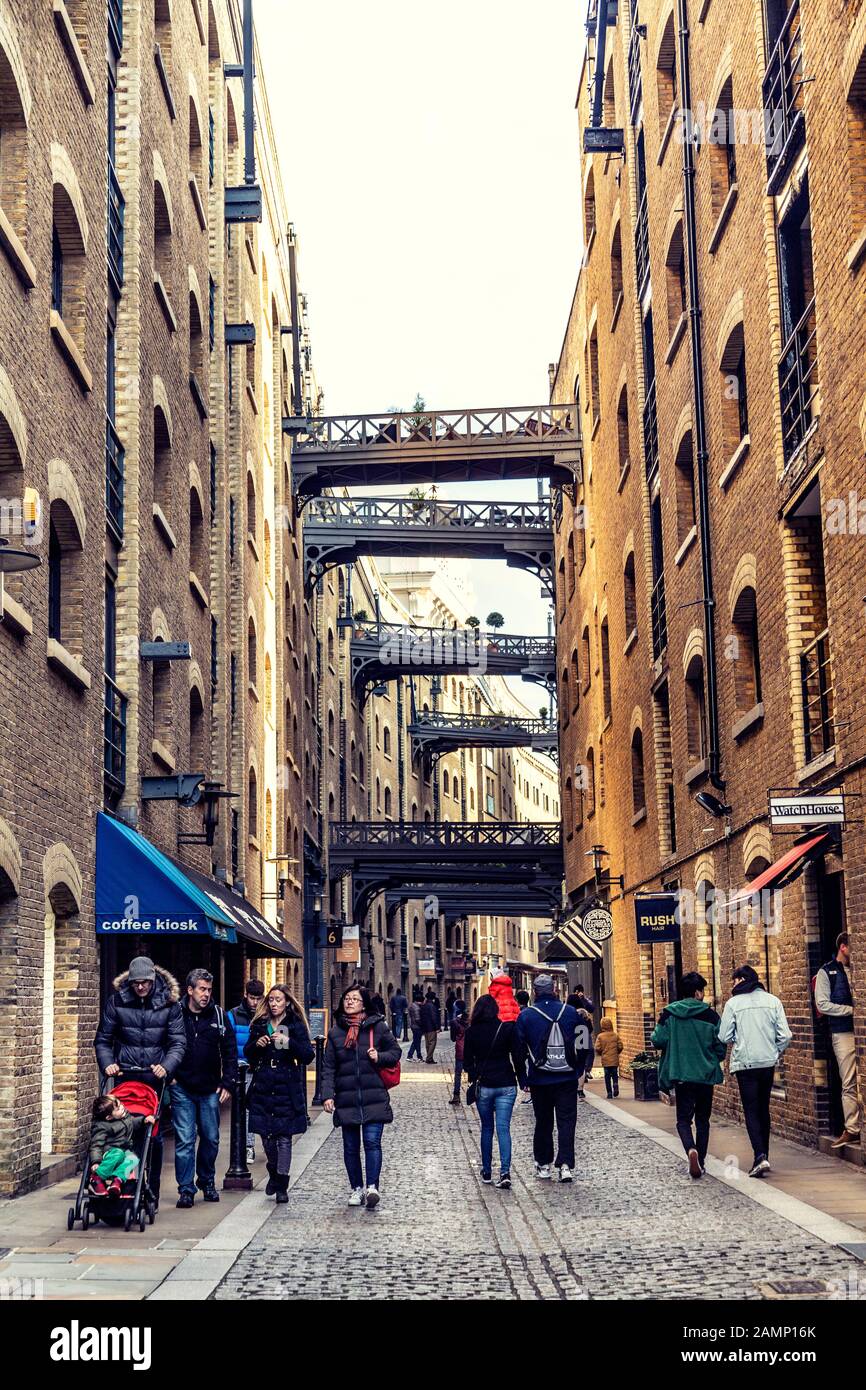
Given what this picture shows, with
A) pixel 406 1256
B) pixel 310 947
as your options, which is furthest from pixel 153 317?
pixel 310 947

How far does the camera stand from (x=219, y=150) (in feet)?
81.9

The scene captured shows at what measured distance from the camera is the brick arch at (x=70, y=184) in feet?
43.1

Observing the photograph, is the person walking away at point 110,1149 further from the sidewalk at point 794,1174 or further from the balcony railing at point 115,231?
the balcony railing at point 115,231

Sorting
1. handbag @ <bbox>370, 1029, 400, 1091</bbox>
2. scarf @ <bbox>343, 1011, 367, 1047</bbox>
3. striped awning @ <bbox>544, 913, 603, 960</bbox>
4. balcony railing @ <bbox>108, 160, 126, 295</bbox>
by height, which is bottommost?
handbag @ <bbox>370, 1029, 400, 1091</bbox>

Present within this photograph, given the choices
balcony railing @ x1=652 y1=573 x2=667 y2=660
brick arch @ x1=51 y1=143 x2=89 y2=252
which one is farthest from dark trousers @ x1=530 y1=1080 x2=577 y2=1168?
balcony railing @ x1=652 y1=573 x2=667 y2=660

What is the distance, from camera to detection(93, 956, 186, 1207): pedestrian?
1094cm

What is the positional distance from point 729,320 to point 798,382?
2934 millimetres

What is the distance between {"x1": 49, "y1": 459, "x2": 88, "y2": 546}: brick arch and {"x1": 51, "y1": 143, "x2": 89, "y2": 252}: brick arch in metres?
2.22

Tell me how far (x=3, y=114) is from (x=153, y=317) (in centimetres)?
621

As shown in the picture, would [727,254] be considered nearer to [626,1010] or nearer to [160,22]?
[160,22]

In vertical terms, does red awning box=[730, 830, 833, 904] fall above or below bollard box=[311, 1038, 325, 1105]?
above

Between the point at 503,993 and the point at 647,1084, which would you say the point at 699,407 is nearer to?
the point at 503,993

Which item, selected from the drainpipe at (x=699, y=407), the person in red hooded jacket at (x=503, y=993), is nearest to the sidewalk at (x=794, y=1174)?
the person in red hooded jacket at (x=503, y=993)

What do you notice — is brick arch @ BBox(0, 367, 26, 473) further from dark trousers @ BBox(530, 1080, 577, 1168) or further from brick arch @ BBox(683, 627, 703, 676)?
brick arch @ BBox(683, 627, 703, 676)
